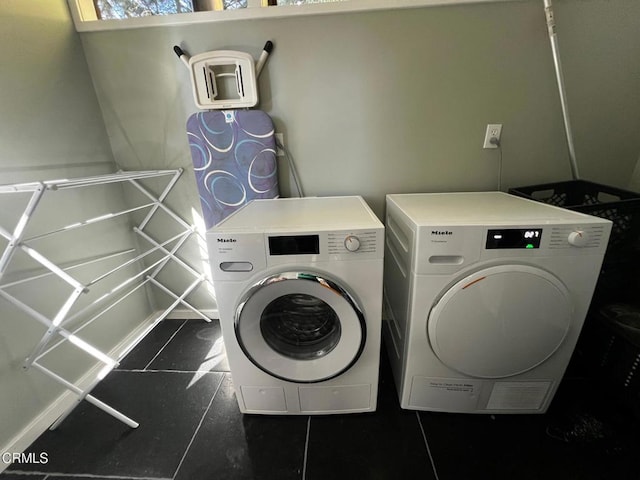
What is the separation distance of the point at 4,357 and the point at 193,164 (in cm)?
110

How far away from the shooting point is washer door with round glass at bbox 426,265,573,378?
875mm

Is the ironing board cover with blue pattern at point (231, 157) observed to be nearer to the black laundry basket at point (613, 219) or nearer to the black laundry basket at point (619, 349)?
the black laundry basket at point (613, 219)

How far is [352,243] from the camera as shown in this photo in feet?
2.84

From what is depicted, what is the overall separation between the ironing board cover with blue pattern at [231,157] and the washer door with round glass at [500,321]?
103 cm

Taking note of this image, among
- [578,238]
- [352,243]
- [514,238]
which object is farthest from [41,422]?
[578,238]

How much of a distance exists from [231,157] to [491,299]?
133 cm

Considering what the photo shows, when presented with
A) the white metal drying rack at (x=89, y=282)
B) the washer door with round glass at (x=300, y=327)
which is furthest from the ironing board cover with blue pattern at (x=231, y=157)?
the washer door with round glass at (x=300, y=327)

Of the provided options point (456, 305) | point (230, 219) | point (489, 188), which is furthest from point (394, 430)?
point (489, 188)

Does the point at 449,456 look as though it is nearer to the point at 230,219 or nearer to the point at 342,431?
the point at 342,431

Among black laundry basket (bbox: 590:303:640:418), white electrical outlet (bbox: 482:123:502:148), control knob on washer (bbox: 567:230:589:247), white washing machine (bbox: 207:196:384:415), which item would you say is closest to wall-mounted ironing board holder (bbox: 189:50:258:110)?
white washing machine (bbox: 207:196:384:415)

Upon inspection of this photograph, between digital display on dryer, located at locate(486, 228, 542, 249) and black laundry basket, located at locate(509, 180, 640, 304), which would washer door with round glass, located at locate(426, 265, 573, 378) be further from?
black laundry basket, located at locate(509, 180, 640, 304)

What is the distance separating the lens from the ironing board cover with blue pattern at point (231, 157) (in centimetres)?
135

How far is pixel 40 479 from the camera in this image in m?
0.97

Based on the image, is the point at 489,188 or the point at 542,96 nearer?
the point at 542,96
